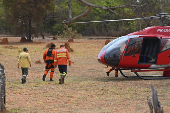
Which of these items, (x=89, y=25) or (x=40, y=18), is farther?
(x=89, y=25)

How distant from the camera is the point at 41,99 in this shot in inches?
410

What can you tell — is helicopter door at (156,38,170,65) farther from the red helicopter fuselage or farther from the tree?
the tree

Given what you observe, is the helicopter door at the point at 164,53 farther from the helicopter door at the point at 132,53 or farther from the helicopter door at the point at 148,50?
the helicopter door at the point at 132,53

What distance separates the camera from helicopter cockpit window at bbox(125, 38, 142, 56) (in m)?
14.8

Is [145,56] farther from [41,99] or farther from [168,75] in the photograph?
[41,99]

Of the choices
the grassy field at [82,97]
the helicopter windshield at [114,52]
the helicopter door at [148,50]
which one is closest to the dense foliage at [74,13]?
the helicopter door at [148,50]

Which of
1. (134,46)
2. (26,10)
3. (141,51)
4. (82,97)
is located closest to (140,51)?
(134,46)

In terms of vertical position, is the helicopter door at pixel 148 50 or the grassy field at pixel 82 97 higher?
the helicopter door at pixel 148 50

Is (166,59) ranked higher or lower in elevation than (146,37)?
lower

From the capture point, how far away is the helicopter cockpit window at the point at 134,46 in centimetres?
1480

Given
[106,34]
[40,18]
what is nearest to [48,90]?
[40,18]

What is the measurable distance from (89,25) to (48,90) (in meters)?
56.9

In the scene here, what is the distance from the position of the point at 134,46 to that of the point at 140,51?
38 centimetres

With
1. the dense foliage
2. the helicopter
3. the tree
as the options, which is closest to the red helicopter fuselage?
the helicopter
